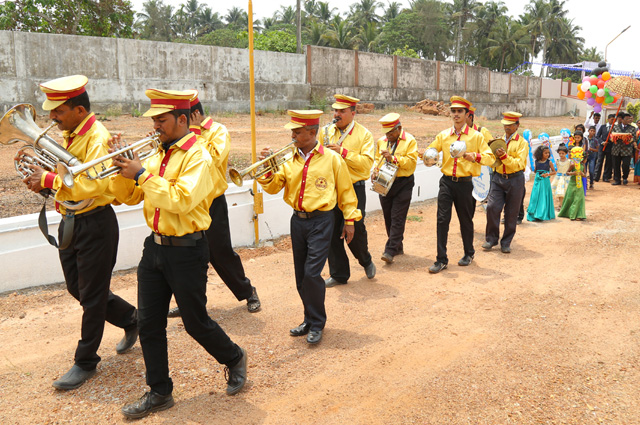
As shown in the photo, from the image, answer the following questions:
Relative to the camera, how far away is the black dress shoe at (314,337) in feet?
16.1

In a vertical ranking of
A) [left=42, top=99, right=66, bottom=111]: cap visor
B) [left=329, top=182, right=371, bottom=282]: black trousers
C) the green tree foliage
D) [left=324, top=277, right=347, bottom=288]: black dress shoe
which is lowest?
[left=324, top=277, right=347, bottom=288]: black dress shoe

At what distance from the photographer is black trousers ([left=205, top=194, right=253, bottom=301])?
5.35m

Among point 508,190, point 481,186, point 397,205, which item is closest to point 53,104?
point 397,205

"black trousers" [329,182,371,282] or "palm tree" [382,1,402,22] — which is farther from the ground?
"palm tree" [382,1,402,22]

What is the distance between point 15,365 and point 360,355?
2.87 m

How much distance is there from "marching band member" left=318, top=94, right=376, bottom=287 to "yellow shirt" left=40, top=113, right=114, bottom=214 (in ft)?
9.56

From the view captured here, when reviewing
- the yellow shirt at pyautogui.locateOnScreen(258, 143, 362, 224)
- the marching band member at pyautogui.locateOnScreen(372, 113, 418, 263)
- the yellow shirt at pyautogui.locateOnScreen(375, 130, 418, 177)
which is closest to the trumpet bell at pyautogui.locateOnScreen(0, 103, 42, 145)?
the yellow shirt at pyautogui.locateOnScreen(258, 143, 362, 224)

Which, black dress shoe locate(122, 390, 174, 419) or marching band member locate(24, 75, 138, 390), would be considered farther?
marching band member locate(24, 75, 138, 390)

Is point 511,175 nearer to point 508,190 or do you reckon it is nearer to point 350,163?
point 508,190

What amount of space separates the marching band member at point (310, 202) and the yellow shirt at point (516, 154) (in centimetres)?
397

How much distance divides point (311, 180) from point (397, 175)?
8.83ft

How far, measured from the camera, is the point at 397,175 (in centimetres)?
748

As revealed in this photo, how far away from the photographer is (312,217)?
505 cm

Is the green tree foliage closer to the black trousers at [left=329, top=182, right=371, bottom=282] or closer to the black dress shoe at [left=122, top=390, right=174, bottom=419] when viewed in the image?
the black trousers at [left=329, top=182, right=371, bottom=282]
